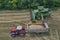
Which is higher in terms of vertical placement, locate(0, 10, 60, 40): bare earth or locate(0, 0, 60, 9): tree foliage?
locate(0, 0, 60, 9): tree foliage

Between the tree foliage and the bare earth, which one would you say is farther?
the tree foliage

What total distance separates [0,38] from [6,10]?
392 centimetres

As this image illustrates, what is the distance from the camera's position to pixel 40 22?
11008 millimetres

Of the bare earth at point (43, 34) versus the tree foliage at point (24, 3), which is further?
the tree foliage at point (24, 3)

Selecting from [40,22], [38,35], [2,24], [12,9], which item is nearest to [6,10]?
[12,9]

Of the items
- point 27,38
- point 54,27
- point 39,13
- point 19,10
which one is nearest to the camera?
point 27,38

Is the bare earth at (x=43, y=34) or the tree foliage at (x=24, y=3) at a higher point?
the tree foliage at (x=24, y=3)

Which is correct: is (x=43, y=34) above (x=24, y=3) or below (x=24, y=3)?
below

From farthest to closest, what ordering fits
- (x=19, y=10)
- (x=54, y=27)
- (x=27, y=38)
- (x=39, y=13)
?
(x=19, y=10)
(x=39, y=13)
(x=54, y=27)
(x=27, y=38)

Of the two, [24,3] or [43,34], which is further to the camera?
[24,3]

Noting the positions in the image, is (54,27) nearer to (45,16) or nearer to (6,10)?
(45,16)

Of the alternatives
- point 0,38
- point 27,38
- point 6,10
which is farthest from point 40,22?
point 6,10

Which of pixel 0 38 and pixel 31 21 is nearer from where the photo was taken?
pixel 0 38

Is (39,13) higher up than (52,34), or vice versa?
(39,13)
